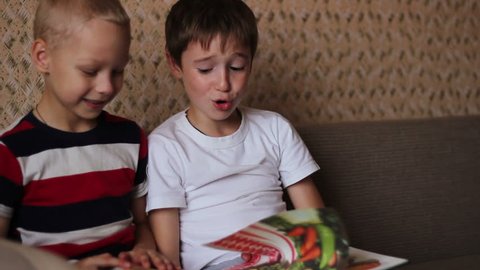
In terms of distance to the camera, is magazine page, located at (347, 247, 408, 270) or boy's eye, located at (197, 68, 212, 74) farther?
boy's eye, located at (197, 68, 212, 74)

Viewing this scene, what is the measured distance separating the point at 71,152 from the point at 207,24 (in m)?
0.41

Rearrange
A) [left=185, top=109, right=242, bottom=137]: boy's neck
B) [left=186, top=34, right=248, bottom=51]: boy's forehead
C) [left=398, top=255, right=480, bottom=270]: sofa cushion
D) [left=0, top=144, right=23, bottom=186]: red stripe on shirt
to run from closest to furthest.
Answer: [left=0, top=144, right=23, bottom=186]: red stripe on shirt
[left=186, top=34, right=248, bottom=51]: boy's forehead
[left=185, top=109, right=242, bottom=137]: boy's neck
[left=398, top=255, right=480, bottom=270]: sofa cushion

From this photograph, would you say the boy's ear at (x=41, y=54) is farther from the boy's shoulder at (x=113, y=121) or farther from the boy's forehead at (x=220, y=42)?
the boy's forehead at (x=220, y=42)

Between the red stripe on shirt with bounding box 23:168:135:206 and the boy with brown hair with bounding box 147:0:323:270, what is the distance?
0.32 feet

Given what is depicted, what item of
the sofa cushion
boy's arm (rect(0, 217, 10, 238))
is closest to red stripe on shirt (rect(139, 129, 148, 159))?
boy's arm (rect(0, 217, 10, 238))

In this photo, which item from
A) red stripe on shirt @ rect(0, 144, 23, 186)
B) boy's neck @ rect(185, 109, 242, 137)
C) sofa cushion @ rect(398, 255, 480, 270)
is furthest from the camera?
sofa cushion @ rect(398, 255, 480, 270)

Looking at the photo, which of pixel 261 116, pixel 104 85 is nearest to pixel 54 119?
pixel 104 85

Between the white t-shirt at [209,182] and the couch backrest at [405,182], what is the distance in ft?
1.05

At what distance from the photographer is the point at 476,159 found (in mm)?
1997

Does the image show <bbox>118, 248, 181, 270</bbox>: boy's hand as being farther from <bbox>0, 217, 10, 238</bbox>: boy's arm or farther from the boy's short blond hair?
the boy's short blond hair

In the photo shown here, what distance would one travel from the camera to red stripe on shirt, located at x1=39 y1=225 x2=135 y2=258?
3.93 feet

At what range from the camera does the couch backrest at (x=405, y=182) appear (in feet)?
5.82

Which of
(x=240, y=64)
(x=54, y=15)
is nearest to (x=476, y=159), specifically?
(x=240, y=64)

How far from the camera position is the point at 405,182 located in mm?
1873
